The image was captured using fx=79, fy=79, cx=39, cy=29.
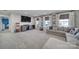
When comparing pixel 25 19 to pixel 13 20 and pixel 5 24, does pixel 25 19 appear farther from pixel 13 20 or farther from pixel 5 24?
pixel 5 24

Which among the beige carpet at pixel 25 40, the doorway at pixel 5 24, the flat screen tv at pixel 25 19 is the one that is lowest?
the beige carpet at pixel 25 40

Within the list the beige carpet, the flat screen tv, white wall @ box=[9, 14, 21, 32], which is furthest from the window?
white wall @ box=[9, 14, 21, 32]

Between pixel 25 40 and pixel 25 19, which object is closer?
pixel 25 40

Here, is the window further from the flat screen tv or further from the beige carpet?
the flat screen tv

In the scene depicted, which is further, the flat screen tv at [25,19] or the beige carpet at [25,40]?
the flat screen tv at [25,19]

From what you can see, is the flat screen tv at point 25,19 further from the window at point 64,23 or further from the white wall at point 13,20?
the window at point 64,23

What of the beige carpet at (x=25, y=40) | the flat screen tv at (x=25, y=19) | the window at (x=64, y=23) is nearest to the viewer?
the beige carpet at (x=25, y=40)

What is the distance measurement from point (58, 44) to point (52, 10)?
3.45ft

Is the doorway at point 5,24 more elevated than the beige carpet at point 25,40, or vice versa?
the doorway at point 5,24

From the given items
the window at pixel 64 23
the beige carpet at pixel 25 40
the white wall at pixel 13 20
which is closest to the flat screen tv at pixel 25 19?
the white wall at pixel 13 20

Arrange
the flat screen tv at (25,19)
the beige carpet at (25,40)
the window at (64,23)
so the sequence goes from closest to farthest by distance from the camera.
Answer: the beige carpet at (25,40) → the window at (64,23) → the flat screen tv at (25,19)

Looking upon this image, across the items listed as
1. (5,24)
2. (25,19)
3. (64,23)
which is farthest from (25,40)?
(64,23)
